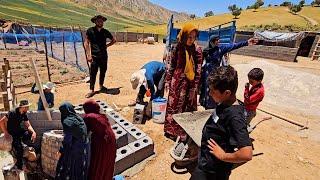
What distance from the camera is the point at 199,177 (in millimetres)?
2328

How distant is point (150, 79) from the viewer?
18.0 feet

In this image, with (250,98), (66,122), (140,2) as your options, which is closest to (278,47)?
(250,98)

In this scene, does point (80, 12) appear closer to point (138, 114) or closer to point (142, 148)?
point (138, 114)

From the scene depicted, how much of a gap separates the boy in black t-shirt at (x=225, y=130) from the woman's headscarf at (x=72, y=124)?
3.66 feet

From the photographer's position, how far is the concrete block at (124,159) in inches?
156

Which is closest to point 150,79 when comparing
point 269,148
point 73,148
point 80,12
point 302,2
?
point 269,148

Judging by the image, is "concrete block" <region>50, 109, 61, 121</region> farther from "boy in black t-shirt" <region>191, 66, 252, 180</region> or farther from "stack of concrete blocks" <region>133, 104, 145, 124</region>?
"boy in black t-shirt" <region>191, 66, 252, 180</region>

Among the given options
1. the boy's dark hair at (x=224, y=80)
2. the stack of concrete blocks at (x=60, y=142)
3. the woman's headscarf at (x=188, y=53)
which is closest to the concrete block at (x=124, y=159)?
the stack of concrete blocks at (x=60, y=142)

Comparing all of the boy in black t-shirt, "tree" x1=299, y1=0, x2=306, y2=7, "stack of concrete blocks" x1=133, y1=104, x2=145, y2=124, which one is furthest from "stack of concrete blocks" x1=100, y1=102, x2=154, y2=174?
"tree" x1=299, y1=0, x2=306, y2=7

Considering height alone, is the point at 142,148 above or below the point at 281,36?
below

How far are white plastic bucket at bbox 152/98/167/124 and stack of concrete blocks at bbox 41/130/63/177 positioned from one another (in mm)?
2018

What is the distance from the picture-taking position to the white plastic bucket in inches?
213

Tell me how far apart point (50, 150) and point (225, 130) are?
2593 millimetres

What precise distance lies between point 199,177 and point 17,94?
20.8ft
